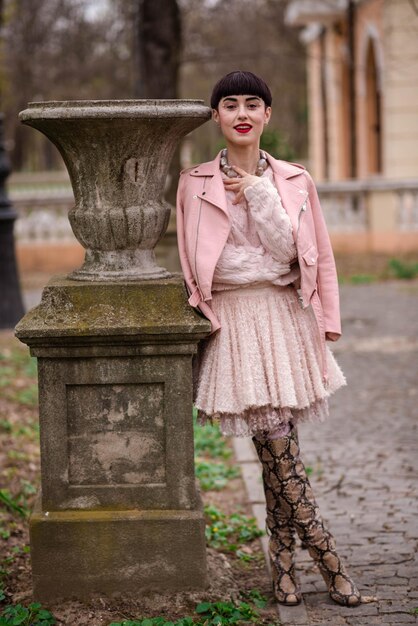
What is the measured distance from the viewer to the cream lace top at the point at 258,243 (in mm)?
3766

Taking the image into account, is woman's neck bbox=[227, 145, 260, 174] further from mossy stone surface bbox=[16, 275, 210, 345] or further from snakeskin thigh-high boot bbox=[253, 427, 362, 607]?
snakeskin thigh-high boot bbox=[253, 427, 362, 607]

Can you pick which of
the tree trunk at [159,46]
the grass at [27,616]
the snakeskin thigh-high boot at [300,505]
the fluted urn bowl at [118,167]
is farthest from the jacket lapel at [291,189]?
the tree trunk at [159,46]

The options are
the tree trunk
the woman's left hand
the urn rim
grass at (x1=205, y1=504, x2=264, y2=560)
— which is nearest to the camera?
the urn rim

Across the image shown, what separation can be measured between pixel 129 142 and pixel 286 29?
31139mm

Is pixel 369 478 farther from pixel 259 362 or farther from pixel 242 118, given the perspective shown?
pixel 242 118

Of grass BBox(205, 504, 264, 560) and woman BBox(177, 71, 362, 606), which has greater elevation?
woman BBox(177, 71, 362, 606)

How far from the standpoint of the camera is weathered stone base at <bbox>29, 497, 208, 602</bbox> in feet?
12.8

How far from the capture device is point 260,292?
3926 millimetres

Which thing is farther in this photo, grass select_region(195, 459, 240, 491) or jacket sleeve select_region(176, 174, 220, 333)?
grass select_region(195, 459, 240, 491)

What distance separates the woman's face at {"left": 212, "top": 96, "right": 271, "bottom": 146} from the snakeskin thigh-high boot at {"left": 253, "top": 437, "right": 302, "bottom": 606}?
1309 mm

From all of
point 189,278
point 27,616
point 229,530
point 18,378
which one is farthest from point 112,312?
point 18,378

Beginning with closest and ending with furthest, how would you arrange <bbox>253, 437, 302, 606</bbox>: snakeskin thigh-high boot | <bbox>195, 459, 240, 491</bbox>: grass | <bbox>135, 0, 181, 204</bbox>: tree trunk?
<bbox>253, 437, 302, 606</bbox>: snakeskin thigh-high boot, <bbox>195, 459, 240, 491</bbox>: grass, <bbox>135, 0, 181, 204</bbox>: tree trunk

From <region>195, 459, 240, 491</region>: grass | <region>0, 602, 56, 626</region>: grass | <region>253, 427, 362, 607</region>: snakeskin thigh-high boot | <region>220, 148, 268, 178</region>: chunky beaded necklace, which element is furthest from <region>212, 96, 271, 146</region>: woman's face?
<region>195, 459, 240, 491</region>: grass

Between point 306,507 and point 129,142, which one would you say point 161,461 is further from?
point 129,142
